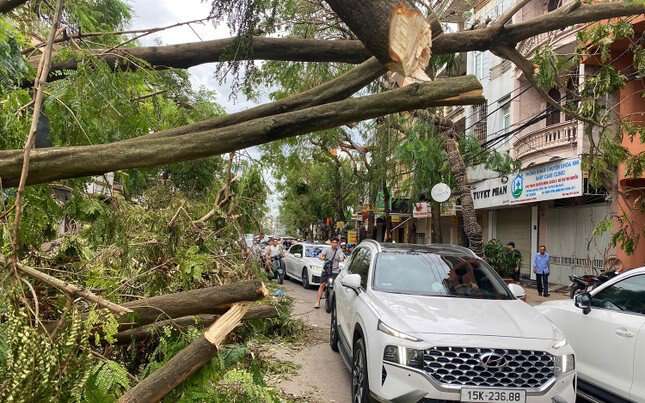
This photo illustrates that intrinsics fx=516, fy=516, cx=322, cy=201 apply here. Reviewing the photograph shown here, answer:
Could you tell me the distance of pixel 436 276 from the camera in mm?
5527

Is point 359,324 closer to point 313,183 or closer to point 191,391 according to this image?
point 191,391

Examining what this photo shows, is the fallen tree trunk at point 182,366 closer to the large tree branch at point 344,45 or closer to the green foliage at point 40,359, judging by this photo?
the green foliage at point 40,359

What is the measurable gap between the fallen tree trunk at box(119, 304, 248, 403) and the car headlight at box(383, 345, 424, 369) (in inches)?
66.9

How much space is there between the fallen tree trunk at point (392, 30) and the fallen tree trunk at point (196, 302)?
4.73ft

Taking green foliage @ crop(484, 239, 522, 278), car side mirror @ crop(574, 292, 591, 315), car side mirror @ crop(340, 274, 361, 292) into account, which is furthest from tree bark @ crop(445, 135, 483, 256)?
car side mirror @ crop(340, 274, 361, 292)

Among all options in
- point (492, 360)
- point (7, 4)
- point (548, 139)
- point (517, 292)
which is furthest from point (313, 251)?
point (7, 4)

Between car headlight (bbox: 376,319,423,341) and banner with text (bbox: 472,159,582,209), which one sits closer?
car headlight (bbox: 376,319,423,341)

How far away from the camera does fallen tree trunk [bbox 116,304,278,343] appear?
3.09 meters

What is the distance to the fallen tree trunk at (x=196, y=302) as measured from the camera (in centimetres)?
287

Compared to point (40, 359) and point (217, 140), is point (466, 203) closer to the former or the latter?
point (217, 140)

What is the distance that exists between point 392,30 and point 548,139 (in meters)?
14.8

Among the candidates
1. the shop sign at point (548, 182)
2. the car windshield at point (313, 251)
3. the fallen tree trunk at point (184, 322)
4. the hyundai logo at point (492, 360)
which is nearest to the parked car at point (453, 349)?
the hyundai logo at point (492, 360)

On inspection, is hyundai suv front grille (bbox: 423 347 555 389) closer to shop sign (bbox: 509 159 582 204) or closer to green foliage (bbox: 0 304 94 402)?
green foliage (bbox: 0 304 94 402)

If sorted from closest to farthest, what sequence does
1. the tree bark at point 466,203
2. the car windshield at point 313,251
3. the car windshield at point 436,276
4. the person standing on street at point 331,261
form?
the car windshield at point 436,276 → the person standing on street at point 331,261 → the tree bark at point 466,203 → the car windshield at point 313,251
